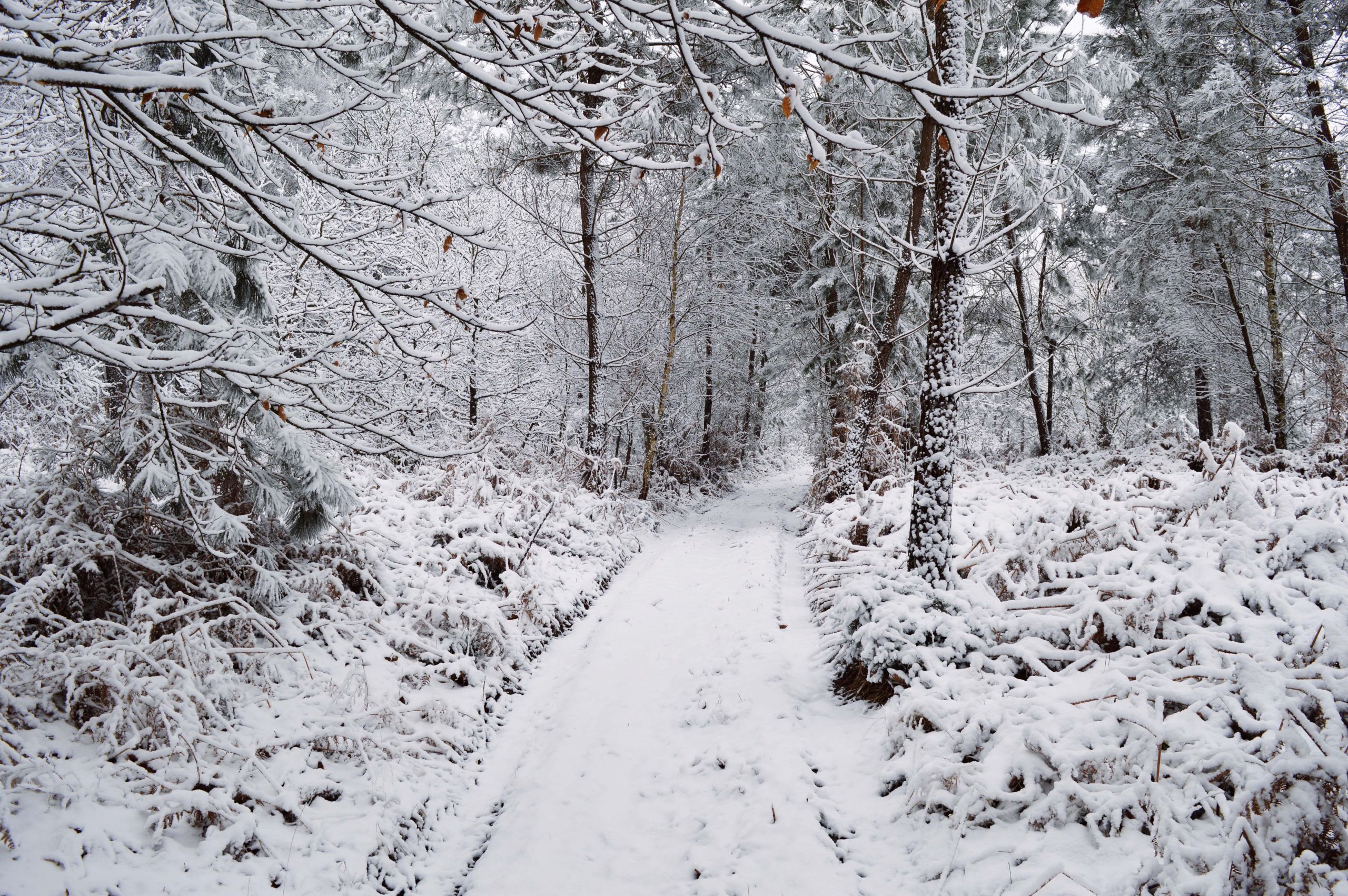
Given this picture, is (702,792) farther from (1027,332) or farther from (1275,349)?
(1027,332)

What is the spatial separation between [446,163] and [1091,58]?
16669mm

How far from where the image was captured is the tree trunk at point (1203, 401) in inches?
569

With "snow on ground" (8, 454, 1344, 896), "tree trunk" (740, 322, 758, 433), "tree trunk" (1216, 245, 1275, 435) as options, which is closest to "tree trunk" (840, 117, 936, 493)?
"snow on ground" (8, 454, 1344, 896)

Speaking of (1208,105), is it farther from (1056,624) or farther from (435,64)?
(435,64)

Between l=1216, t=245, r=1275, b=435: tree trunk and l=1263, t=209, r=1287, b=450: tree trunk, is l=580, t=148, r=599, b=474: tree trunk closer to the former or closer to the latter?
l=1263, t=209, r=1287, b=450: tree trunk

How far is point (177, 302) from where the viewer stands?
4.36 meters

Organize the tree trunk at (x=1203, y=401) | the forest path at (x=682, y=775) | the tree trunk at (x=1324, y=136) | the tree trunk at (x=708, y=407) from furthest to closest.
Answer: the tree trunk at (x=708, y=407), the tree trunk at (x=1203, y=401), the tree trunk at (x=1324, y=136), the forest path at (x=682, y=775)

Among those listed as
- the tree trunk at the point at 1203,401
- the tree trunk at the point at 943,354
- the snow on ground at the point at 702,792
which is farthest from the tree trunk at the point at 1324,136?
the snow on ground at the point at 702,792

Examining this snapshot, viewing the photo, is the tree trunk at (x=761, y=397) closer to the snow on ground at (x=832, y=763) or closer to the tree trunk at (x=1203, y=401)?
the tree trunk at (x=1203, y=401)

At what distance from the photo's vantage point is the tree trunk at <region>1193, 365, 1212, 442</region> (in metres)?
14.5

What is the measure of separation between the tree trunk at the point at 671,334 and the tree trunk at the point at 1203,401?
12.3 meters

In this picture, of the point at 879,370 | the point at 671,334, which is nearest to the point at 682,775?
the point at 879,370

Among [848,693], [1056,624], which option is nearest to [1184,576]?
[1056,624]

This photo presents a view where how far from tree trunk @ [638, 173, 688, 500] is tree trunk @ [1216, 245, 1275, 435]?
11.5 metres
